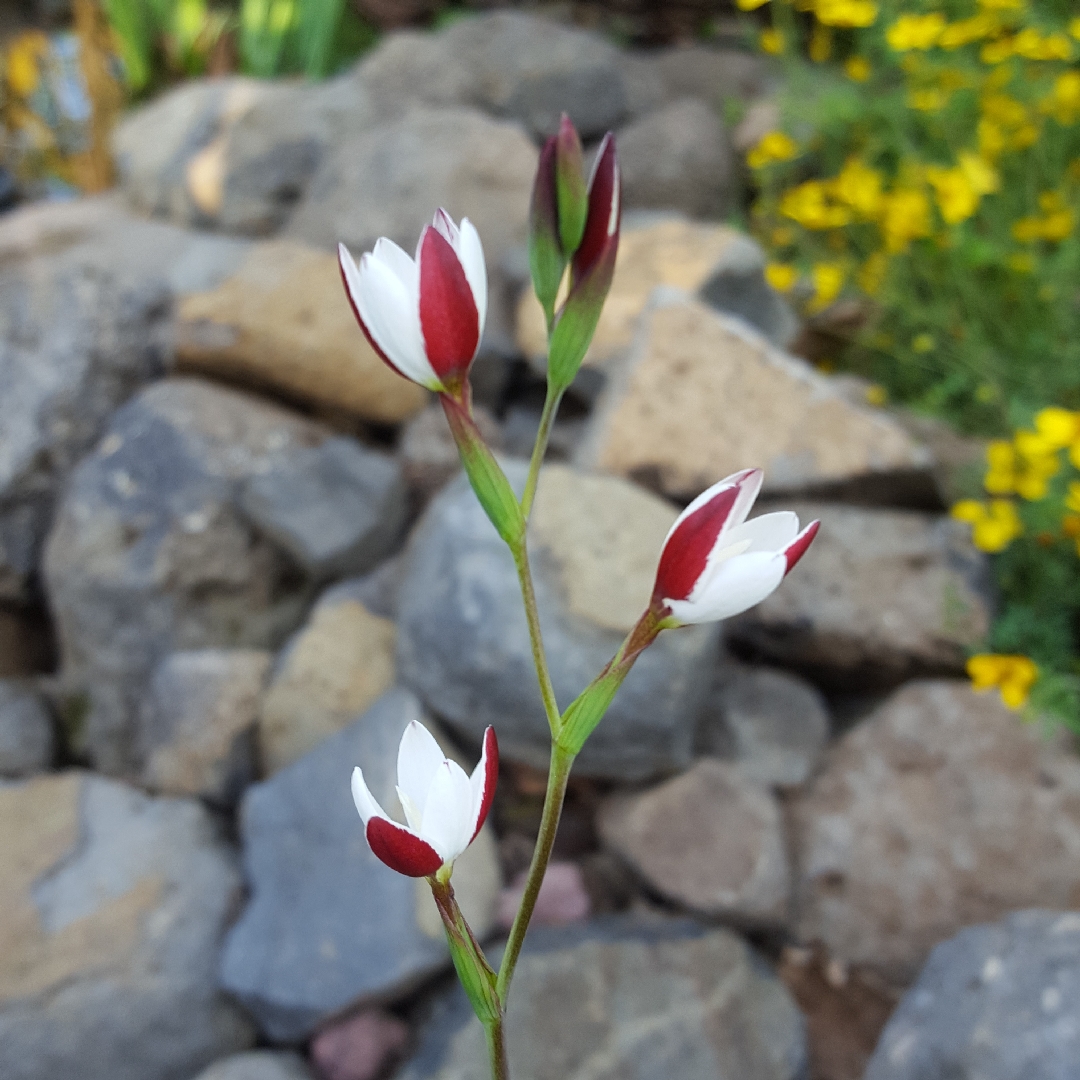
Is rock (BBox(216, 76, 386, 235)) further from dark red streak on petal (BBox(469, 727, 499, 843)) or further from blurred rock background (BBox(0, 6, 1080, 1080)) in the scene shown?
dark red streak on petal (BBox(469, 727, 499, 843))

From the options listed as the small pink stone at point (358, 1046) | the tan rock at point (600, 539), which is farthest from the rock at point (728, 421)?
the small pink stone at point (358, 1046)

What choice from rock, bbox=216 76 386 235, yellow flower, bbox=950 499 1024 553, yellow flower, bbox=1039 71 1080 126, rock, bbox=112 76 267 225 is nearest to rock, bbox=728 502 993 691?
yellow flower, bbox=950 499 1024 553

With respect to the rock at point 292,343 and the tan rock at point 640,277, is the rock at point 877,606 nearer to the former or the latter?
the tan rock at point 640,277

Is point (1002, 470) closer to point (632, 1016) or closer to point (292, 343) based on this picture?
point (632, 1016)

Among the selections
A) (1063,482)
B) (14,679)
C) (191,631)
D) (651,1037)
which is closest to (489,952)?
(651,1037)

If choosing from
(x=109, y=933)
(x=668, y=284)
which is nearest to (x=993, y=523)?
(x=668, y=284)

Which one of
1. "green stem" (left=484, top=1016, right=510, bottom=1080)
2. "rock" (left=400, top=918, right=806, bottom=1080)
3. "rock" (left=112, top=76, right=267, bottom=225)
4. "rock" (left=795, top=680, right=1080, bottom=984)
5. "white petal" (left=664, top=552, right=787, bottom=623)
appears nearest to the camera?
"white petal" (left=664, top=552, right=787, bottom=623)
